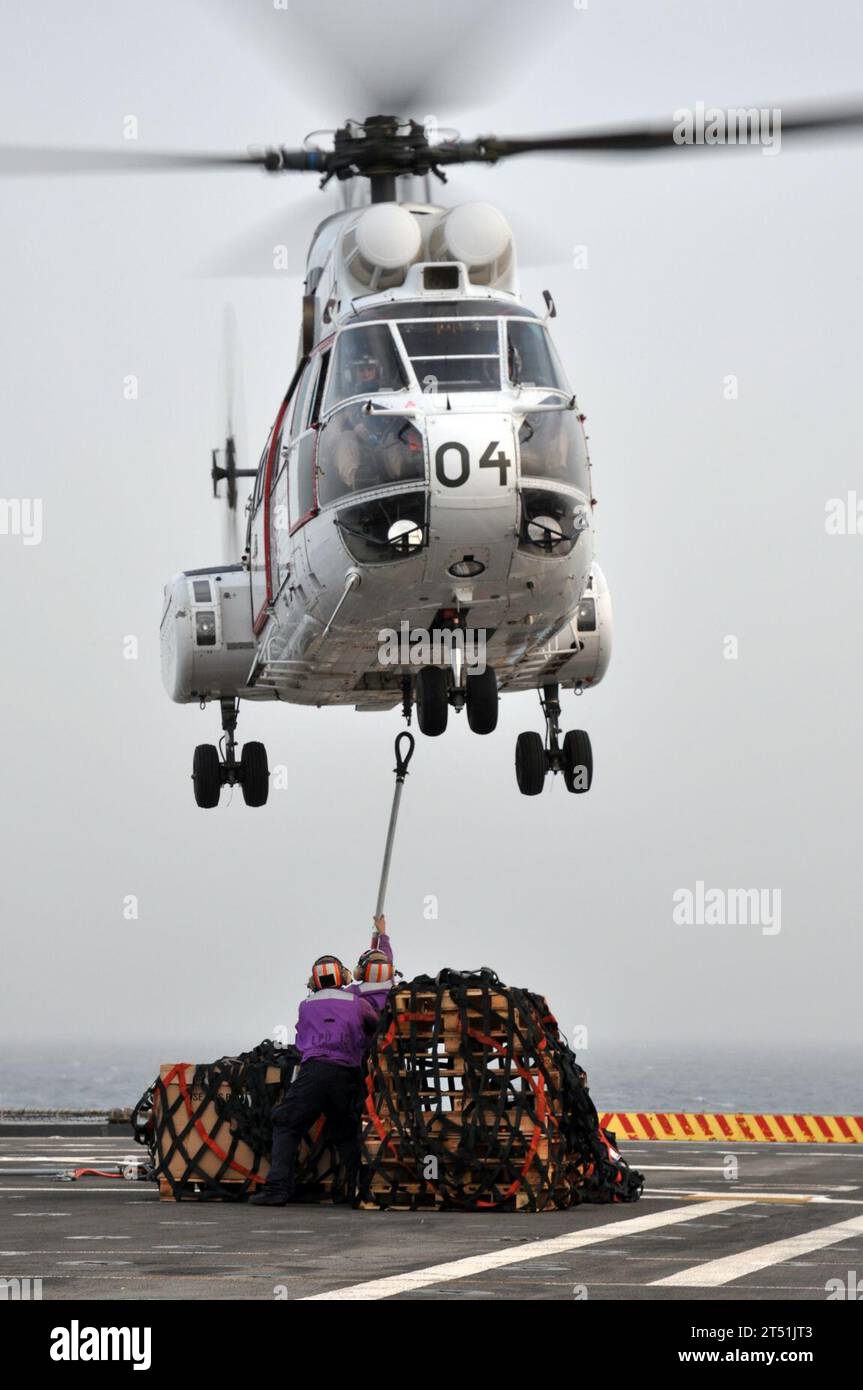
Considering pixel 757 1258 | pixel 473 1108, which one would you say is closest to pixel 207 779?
pixel 473 1108

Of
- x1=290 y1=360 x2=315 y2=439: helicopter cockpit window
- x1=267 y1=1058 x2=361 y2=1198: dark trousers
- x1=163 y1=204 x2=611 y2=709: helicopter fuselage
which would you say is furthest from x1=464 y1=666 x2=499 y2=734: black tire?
x1=267 y1=1058 x2=361 y2=1198: dark trousers

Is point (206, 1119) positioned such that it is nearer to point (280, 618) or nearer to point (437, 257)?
point (280, 618)

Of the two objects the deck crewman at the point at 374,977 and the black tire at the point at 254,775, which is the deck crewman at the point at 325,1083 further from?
the black tire at the point at 254,775

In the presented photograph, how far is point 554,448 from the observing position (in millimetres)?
17109

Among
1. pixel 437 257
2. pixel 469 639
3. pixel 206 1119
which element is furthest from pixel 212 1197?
pixel 437 257

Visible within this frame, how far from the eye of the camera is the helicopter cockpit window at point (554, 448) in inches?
664

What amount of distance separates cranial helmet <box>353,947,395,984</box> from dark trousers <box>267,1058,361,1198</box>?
124 cm

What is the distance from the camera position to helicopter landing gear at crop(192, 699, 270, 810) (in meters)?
24.1

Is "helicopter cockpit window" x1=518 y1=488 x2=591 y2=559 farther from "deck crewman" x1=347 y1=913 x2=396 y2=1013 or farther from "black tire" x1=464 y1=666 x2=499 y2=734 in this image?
"deck crewman" x1=347 y1=913 x2=396 y2=1013

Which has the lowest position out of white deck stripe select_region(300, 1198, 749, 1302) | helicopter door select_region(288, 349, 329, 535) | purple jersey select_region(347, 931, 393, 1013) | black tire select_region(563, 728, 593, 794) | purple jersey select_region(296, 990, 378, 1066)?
white deck stripe select_region(300, 1198, 749, 1302)

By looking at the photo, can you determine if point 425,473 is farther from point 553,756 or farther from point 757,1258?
point 757,1258

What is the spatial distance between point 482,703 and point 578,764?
3.13m

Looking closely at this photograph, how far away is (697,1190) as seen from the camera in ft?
57.0

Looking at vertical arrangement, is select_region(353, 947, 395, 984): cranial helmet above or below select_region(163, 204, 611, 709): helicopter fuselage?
below
